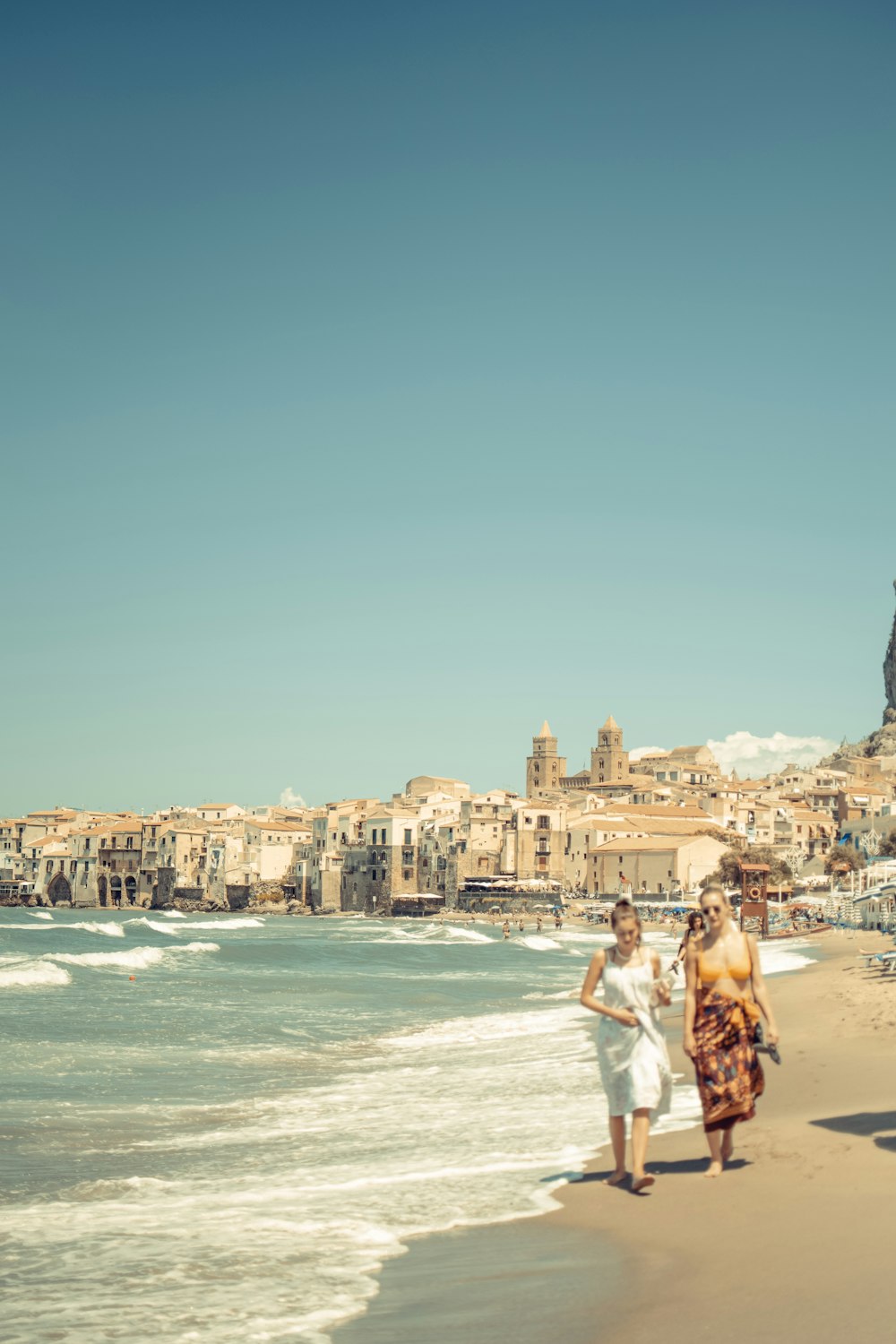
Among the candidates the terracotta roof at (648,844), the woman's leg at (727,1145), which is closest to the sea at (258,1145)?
the woman's leg at (727,1145)

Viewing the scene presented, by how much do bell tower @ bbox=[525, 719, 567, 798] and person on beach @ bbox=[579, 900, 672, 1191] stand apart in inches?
6746

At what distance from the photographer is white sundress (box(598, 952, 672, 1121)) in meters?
8.09

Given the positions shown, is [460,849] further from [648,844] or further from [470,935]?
[470,935]

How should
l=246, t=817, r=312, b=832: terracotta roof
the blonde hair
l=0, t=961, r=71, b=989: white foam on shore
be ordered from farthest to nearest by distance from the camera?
l=246, t=817, r=312, b=832: terracotta roof < l=0, t=961, r=71, b=989: white foam on shore < the blonde hair

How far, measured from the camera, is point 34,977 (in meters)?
36.1

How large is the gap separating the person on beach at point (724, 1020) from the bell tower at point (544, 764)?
171 m

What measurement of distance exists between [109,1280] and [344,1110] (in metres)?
6.61

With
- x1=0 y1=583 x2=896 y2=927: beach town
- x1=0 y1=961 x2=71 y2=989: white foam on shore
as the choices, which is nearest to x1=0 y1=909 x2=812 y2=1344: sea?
x1=0 y1=961 x2=71 y2=989: white foam on shore

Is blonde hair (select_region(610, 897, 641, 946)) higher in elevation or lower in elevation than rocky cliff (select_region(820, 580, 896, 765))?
lower

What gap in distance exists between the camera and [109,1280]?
7516 mm

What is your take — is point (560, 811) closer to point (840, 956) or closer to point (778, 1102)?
point (840, 956)

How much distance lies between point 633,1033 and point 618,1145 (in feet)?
2.55

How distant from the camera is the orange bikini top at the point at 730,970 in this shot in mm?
8188

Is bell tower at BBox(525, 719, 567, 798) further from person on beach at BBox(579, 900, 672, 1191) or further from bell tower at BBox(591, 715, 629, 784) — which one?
person on beach at BBox(579, 900, 672, 1191)
